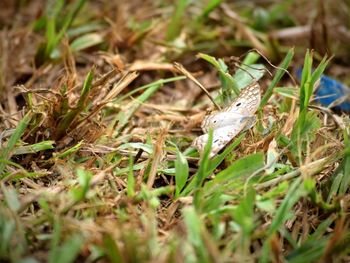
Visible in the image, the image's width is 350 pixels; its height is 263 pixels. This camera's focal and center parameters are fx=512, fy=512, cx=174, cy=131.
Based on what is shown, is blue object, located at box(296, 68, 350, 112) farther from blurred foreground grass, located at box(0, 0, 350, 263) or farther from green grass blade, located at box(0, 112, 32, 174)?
green grass blade, located at box(0, 112, 32, 174)

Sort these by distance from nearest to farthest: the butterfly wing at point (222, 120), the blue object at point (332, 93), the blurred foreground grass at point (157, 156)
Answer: the blurred foreground grass at point (157, 156), the butterfly wing at point (222, 120), the blue object at point (332, 93)

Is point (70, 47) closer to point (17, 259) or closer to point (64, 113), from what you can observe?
point (64, 113)

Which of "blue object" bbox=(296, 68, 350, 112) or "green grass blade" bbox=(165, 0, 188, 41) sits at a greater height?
"green grass blade" bbox=(165, 0, 188, 41)

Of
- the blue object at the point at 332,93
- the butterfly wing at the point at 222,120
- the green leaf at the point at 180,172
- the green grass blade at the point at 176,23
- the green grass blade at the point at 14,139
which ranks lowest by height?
the blue object at the point at 332,93

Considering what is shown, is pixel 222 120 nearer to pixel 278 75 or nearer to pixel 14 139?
pixel 278 75

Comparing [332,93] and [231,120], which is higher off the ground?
[231,120]

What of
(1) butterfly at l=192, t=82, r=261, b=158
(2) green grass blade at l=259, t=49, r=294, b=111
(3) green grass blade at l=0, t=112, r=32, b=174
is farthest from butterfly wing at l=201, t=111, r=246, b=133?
(3) green grass blade at l=0, t=112, r=32, b=174

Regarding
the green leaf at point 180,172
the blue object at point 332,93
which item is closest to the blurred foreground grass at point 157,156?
the green leaf at point 180,172

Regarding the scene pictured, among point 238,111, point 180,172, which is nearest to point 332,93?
point 238,111

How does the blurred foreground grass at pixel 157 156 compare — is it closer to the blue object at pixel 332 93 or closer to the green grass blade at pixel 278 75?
the green grass blade at pixel 278 75
